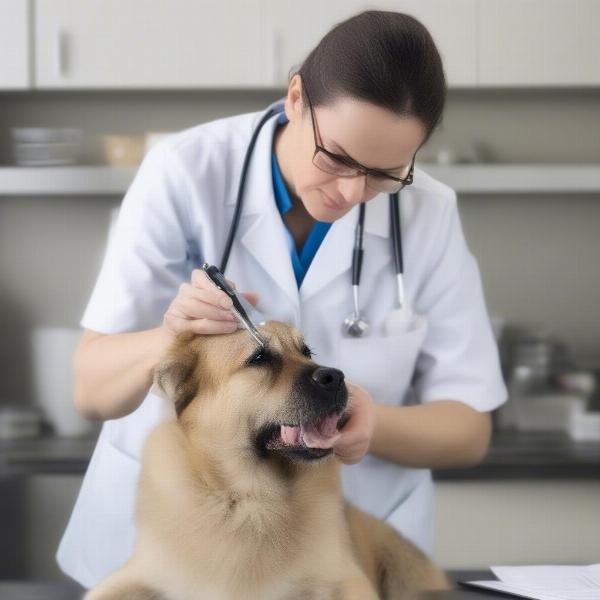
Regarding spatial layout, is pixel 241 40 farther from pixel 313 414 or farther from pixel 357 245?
pixel 313 414

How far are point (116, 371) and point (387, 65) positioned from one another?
375 millimetres

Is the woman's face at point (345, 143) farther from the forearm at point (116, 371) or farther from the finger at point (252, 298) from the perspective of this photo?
the forearm at point (116, 371)

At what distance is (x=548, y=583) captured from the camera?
859mm

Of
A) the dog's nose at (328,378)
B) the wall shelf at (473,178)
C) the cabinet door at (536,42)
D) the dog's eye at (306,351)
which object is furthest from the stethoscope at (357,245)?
the cabinet door at (536,42)

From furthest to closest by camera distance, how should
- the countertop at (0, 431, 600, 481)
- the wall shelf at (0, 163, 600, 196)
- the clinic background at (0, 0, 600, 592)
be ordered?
the wall shelf at (0, 163, 600, 196), the clinic background at (0, 0, 600, 592), the countertop at (0, 431, 600, 481)

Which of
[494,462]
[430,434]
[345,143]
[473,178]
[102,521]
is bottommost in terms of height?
[494,462]

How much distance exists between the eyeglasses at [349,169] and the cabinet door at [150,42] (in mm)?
1407

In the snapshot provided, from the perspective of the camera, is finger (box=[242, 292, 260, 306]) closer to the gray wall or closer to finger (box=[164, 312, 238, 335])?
finger (box=[164, 312, 238, 335])

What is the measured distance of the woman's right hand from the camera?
73 centimetres

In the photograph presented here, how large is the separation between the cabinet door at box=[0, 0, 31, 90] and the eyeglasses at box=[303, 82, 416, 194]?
1.54 meters

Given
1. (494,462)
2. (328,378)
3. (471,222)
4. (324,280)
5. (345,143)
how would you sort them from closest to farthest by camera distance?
1. (328,378)
2. (345,143)
3. (324,280)
4. (494,462)
5. (471,222)

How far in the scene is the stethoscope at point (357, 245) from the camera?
37.2 inches

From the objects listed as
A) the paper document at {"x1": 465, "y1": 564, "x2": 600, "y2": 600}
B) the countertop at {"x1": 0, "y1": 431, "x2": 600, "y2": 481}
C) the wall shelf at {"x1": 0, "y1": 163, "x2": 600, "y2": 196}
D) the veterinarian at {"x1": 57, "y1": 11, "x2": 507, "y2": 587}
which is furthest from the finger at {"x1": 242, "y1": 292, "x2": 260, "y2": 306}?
the wall shelf at {"x1": 0, "y1": 163, "x2": 600, "y2": 196}

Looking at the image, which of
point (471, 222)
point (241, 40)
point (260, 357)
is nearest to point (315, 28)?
point (241, 40)
